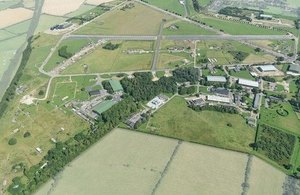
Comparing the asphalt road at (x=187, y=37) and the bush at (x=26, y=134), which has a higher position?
the asphalt road at (x=187, y=37)

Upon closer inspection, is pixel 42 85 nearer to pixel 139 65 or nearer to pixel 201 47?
pixel 139 65

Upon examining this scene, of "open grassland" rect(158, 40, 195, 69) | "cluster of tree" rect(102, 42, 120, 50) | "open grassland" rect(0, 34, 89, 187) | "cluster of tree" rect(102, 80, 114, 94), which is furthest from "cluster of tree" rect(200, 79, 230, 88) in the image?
"open grassland" rect(0, 34, 89, 187)

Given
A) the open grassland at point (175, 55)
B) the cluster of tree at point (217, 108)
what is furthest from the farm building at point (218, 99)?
the open grassland at point (175, 55)

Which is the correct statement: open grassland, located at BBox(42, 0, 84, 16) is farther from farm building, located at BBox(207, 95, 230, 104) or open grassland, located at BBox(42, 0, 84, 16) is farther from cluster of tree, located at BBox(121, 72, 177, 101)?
farm building, located at BBox(207, 95, 230, 104)

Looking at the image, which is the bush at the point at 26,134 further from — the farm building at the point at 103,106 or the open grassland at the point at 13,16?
the open grassland at the point at 13,16

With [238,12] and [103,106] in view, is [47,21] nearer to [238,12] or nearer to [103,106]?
[103,106]
